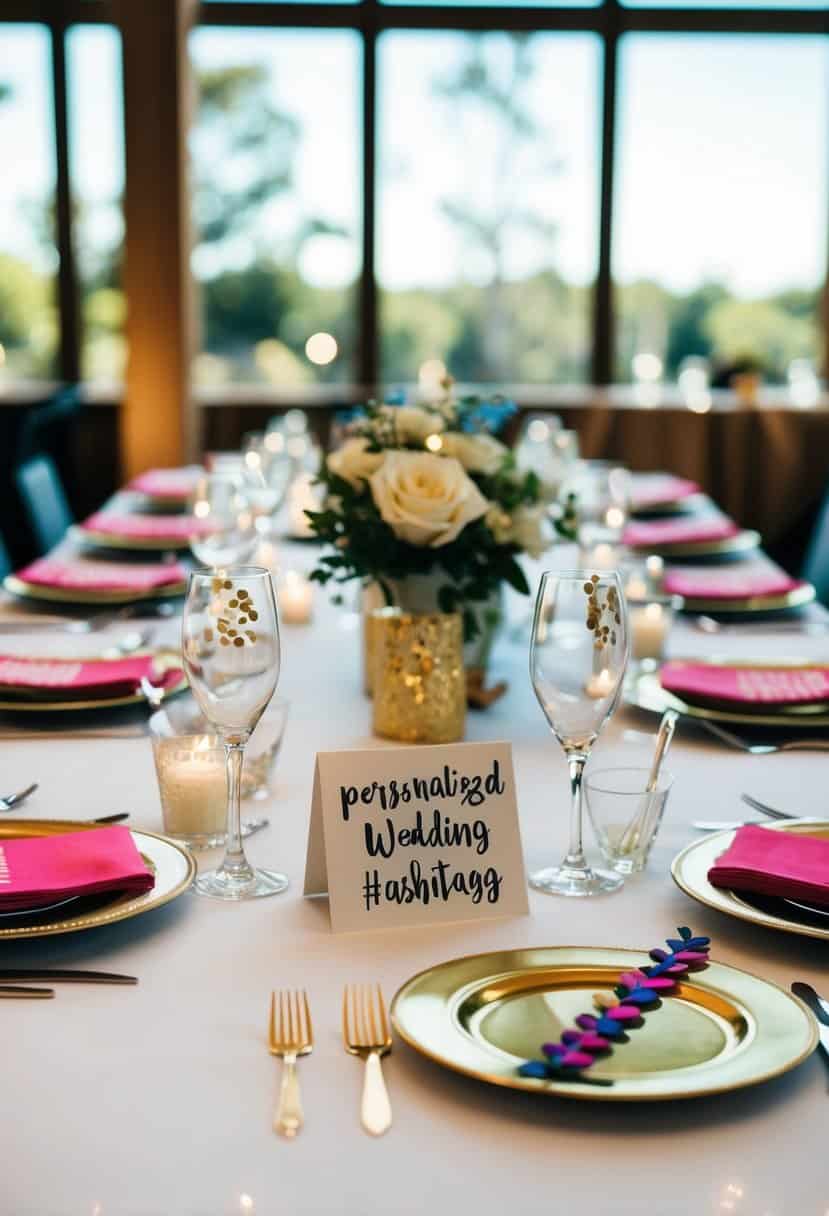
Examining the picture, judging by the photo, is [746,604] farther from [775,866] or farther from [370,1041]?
[370,1041]

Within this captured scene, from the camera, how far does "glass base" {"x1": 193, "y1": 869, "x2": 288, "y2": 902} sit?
3.76 ft

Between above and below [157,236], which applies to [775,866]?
below

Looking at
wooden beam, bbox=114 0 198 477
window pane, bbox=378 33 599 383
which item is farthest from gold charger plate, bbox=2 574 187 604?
window pane, bbox=378 33 599 383

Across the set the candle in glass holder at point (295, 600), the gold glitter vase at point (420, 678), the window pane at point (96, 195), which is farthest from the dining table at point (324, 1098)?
the window pane at point (96, 195)

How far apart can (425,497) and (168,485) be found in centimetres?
214

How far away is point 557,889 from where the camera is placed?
1.17 metres

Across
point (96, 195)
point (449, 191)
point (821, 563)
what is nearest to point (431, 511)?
point (821, 563)

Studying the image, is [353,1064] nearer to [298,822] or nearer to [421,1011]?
[421,1011]

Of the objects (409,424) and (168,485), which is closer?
(409,424)

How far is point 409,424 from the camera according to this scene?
1.77 meters

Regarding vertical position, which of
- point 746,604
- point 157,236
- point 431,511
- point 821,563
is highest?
point 157,236

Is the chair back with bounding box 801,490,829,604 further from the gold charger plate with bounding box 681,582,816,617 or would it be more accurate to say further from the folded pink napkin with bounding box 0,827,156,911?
the folded pink napkin with bounding box 0,827,156,911

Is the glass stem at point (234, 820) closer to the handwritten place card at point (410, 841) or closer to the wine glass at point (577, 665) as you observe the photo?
the handwritten place card at point (410, 841)

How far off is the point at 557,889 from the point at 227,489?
1.36 meters
